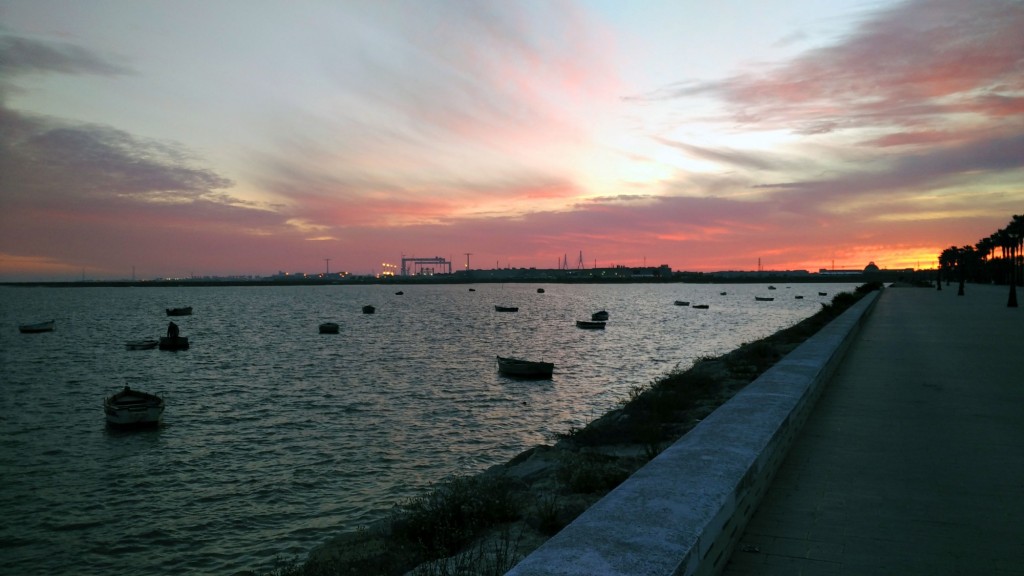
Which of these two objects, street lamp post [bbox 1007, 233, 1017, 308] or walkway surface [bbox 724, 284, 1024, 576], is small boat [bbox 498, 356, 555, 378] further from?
street lamp post [bbox 1007, 233, 1017, 308]

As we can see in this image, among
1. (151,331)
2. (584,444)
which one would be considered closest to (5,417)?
(584,444)

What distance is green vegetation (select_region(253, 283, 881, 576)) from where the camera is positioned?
7.67m

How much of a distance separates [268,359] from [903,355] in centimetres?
4029

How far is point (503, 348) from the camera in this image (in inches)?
2040

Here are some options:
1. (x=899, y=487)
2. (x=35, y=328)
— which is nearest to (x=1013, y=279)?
(x=899, y=487)

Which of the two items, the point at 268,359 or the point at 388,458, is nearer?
the point at 388,458

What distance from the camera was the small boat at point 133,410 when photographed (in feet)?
79.6

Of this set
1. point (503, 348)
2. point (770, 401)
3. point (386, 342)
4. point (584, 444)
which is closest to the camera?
point (770, 401)

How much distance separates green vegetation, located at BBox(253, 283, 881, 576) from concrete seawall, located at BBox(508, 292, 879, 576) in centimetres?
155

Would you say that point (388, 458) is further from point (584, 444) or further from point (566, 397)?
point (566, 397)

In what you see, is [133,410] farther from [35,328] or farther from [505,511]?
[35,328]

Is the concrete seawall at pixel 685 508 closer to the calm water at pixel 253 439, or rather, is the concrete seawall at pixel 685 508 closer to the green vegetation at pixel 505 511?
the green vegetation at pixel 505 511

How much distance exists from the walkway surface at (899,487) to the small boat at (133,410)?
23.4m

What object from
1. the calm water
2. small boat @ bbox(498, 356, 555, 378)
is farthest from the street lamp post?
small boat @ bbox(498, 356, 555, 378)
